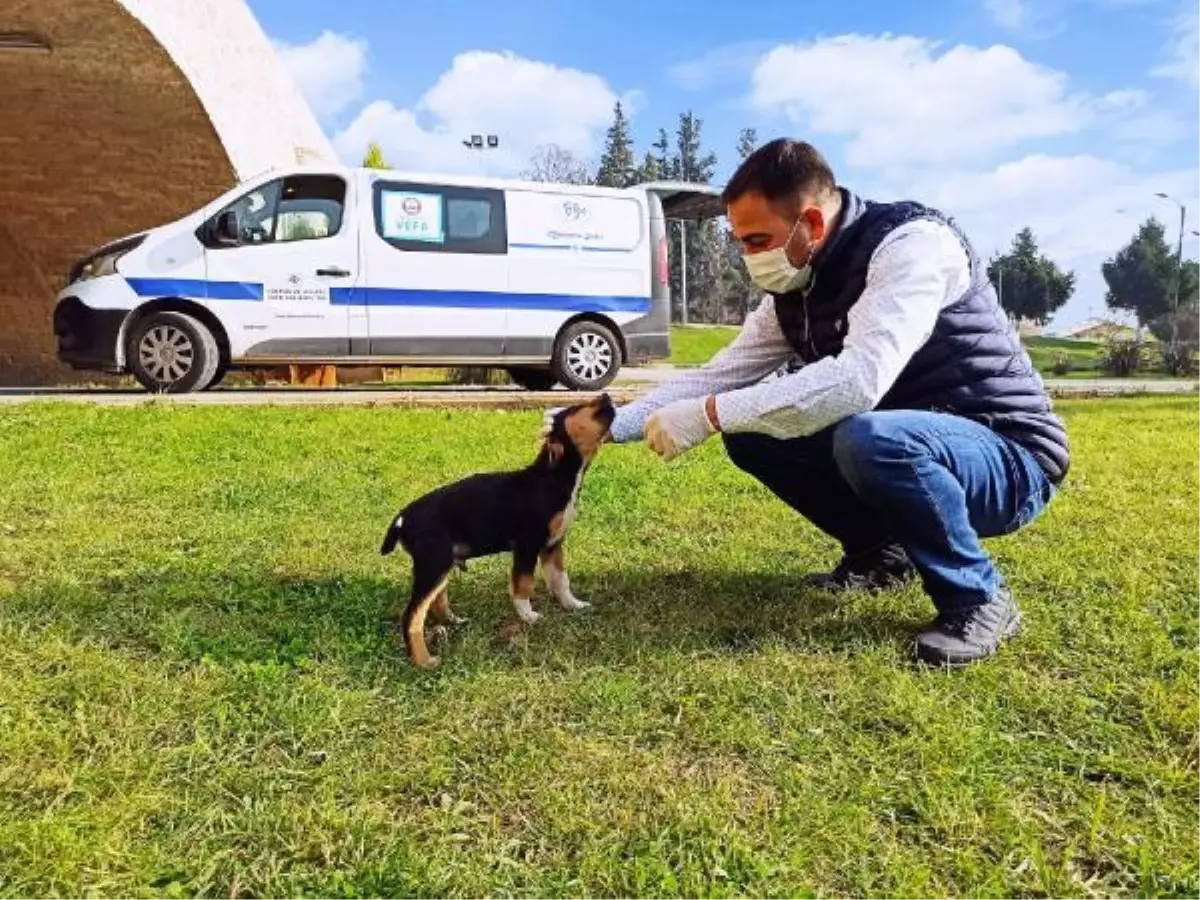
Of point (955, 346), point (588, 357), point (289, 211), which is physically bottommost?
point (955, 346)

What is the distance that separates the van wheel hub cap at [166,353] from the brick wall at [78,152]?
5.83 metres

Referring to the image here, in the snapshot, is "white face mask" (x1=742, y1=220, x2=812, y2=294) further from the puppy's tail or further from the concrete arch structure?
the concrete arch structure

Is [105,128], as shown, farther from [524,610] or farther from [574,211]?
[524,610]

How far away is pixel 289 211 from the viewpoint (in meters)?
9.91

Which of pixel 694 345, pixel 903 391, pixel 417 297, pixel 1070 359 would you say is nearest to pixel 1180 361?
pixel 1070 359

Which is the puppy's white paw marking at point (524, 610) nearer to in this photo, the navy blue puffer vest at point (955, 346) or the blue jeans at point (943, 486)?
the blue jeans at point (943, 486)

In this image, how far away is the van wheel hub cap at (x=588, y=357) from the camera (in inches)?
447

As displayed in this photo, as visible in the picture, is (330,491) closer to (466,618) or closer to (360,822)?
(466,618)

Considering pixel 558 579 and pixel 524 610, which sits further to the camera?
pixel 558 579

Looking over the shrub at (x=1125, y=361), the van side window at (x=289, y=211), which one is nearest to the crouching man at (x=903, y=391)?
the van side window at (x=289, y=211)

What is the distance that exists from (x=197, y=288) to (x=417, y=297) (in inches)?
86.0

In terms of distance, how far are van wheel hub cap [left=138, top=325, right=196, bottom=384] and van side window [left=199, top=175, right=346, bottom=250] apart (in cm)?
93

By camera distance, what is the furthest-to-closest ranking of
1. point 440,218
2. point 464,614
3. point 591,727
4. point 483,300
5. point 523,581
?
point 483,300, point 440,218, point 464,614, point 523,581, point 591,727

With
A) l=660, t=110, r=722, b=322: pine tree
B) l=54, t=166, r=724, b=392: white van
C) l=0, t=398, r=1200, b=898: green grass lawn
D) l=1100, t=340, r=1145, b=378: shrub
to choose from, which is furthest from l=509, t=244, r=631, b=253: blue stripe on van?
l=660, t=110, r=722, b=322: pine tree
